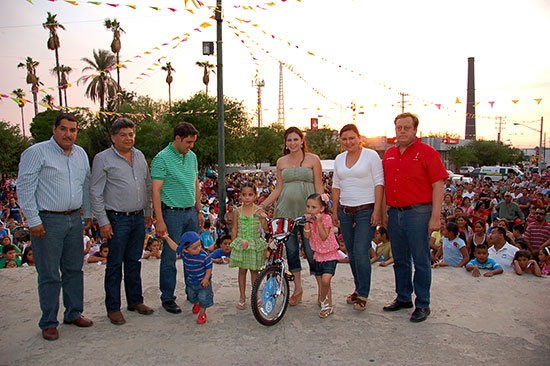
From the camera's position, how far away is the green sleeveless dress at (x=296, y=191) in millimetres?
3982

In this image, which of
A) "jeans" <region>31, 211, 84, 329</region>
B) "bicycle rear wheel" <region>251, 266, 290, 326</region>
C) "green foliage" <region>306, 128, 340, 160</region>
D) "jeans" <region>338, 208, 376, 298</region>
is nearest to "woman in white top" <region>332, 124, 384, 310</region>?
"jeans" <region>338, 208, 376, 298</region>

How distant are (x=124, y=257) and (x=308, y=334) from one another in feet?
6.37

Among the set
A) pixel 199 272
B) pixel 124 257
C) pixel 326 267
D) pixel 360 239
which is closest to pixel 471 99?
pixel 360 239

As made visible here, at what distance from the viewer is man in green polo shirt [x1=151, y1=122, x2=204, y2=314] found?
3.84 m

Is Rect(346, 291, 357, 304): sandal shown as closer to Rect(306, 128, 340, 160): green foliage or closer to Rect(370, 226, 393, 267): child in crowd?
Rect(370, 226, 393, 267): child in crowd

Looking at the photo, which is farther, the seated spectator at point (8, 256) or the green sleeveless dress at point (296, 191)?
the seated spectator at point (8, 256)

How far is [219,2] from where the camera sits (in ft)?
32.6

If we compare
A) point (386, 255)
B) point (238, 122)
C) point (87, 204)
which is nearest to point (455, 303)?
point (386, 255)

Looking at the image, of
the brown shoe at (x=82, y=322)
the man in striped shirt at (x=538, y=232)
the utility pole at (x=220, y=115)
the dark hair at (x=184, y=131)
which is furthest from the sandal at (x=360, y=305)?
the utility pole at (x=220, y=115)

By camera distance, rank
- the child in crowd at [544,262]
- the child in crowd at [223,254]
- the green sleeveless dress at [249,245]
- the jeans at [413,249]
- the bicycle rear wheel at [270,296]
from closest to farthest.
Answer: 1. the bicycle rear wheel at [270,296]
2. the jeans at [413,249]
3. the green sleeveless dress at [249,245]
4. the child in crowd at [223,254]
5. the child in crowd at [544,262]

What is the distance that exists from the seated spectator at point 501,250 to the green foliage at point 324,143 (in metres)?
47.2

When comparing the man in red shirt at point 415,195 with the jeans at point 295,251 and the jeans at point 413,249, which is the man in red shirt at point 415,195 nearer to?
the jeans at point 413,249

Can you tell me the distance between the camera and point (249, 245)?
3916 mm

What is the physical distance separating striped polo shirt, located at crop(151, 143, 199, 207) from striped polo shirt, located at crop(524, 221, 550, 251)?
707cm
